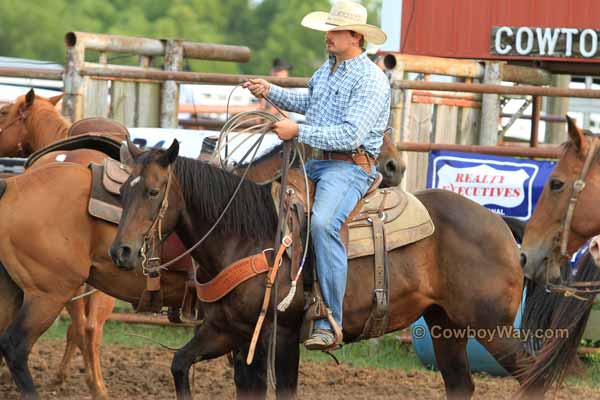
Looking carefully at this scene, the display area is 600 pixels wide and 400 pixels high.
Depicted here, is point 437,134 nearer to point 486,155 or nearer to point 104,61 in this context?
point 486,155

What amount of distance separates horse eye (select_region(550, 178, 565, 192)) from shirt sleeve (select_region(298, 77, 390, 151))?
1.06 meters

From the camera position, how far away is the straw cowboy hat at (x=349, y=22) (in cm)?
591

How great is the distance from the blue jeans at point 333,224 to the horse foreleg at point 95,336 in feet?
6.94

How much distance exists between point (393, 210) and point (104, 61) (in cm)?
472

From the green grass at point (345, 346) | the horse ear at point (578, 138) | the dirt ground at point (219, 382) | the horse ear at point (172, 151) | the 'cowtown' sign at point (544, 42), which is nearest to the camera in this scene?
the horse ear at point (578, 138)

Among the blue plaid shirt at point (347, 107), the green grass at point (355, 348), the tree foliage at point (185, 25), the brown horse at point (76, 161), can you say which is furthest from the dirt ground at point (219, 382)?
the tree foliage at point (185, 25)

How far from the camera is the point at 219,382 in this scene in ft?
25.9

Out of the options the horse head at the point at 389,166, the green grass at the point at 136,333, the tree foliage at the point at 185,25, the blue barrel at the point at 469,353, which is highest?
the tree foliage at the point at 185,25

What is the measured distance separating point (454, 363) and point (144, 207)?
2.22 metres

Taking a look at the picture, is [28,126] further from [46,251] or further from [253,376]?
[253,376]

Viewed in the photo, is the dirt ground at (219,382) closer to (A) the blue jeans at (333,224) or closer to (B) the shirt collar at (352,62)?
(A) the blue jeans at (333,224)

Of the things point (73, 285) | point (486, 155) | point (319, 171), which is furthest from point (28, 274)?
point (486, 155)

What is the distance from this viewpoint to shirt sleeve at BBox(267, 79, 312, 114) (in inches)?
245

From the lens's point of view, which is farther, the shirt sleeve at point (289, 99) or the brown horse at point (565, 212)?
the shirt sleeve at point (289, 99)
